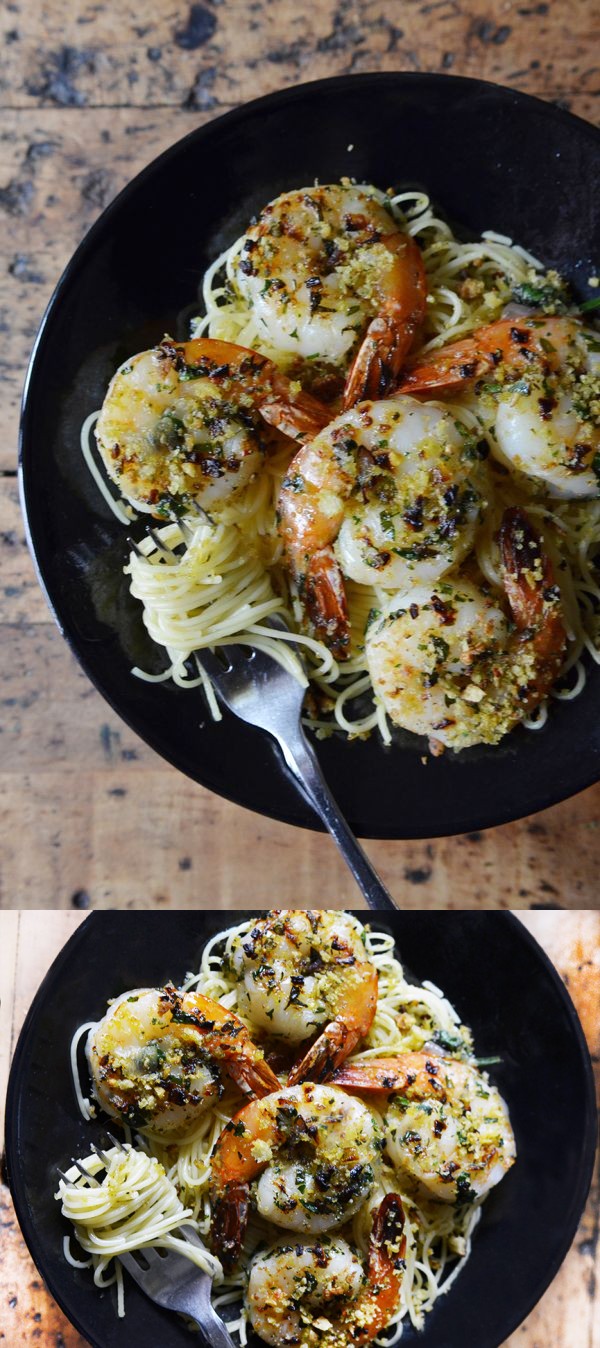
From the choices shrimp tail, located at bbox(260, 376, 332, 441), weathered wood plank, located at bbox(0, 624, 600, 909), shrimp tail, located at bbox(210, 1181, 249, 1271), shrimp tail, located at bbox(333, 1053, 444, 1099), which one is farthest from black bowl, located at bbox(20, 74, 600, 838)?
shrimp tail, located at bbox(210, 1181, 249, 1271)

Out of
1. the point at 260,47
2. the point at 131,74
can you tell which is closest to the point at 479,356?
the point at 260,47

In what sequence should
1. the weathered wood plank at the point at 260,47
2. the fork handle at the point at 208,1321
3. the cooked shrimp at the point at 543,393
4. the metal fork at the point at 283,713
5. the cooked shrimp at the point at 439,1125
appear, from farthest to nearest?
the weathered wood plank at the point at 260,47, the cooked shrimp at the point at 439,1125, the fork handle at the point at 208,1321, the metal fork at the point at 283,713, the cooked shrimp at the point at 543,393

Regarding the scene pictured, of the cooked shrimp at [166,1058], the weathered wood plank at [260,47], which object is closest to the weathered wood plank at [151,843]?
the cooked shrimp at [166,1058]

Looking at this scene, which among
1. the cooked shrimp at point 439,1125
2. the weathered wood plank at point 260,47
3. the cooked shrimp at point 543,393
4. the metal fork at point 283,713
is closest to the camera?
the cooked shrimp at point 543,393

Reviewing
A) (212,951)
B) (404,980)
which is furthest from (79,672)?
(404,980)

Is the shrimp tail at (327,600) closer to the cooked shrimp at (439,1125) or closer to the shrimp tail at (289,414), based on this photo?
the shrimp tail at (289,414)

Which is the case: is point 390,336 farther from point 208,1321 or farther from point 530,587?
point 208,1321

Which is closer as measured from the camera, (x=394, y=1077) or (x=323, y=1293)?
(x=323, y=1293)
